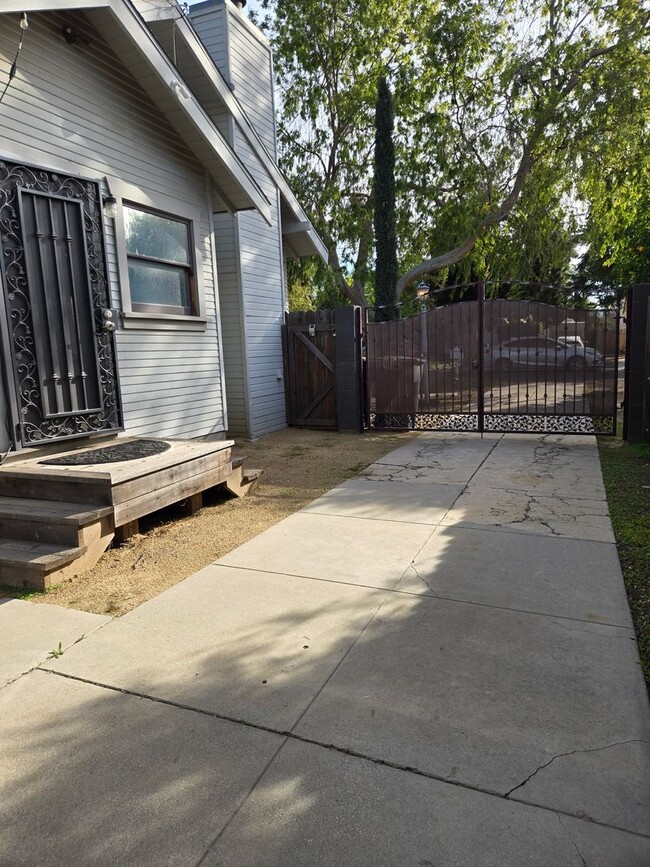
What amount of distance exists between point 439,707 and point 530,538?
7.52 feet

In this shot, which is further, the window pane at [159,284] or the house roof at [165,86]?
the window pane at [159,284]

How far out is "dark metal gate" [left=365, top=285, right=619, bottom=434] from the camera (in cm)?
815

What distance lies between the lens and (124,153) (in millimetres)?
5887

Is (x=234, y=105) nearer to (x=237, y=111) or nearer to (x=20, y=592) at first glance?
(x=237, y=111)

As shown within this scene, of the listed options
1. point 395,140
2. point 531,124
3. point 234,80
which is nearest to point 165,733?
point 234,80

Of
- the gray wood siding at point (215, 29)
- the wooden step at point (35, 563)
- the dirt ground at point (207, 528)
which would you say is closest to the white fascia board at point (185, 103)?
the gray wood siding at point (215, 29)

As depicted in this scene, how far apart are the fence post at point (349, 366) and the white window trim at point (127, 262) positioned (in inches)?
115

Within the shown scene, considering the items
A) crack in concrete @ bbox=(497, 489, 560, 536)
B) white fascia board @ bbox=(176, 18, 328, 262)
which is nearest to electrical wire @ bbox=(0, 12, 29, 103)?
white fascia board @ bbox=(176, 18, 328, 262)

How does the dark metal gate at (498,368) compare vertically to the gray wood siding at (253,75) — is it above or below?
below

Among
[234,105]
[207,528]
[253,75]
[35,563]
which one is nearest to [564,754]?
[35,563]

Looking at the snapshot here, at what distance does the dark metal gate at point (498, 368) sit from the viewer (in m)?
8.15

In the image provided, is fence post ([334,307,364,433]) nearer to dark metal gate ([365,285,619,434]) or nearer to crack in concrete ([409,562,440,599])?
dark metal gate ([365,285,619,434])

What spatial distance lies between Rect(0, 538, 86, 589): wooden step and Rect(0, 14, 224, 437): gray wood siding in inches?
98.8

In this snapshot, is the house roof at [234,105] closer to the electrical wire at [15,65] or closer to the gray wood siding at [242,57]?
the gray wood siding at [242,57]
